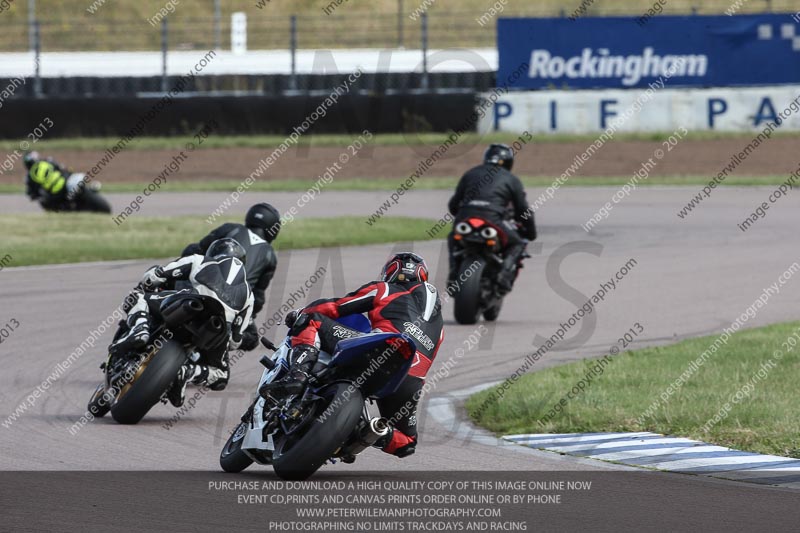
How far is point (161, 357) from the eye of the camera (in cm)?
961

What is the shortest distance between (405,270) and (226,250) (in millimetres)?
2669

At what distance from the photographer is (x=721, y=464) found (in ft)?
27.8

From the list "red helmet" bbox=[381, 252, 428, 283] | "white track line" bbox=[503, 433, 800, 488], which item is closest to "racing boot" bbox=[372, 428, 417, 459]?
"red helmet" bbox=[381, 252, 428, 283]

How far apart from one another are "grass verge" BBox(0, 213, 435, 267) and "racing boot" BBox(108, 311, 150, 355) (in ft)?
32.2

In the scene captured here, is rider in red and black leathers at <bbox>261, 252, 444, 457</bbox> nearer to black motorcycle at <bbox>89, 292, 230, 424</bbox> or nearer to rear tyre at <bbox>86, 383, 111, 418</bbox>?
black motorcycle at <bbox>89, 292, 230, 424</bbox>

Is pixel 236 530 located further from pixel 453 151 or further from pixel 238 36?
pixel 238 36

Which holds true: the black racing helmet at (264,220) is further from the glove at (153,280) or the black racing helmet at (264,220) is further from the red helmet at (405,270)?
the red helmet at (405,270)

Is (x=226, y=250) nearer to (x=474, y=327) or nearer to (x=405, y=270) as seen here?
(x=405, y=270)

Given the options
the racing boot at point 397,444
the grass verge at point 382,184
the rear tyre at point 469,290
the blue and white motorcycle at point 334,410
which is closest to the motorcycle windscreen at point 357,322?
the blue and white motorcycle at point 334,410

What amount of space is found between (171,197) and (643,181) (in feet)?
30.0

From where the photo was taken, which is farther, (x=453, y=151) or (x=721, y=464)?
(x=453, y=151)

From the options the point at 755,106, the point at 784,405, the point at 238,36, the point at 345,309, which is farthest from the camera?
the point at 238,36

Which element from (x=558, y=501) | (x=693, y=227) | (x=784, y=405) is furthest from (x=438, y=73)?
(x=558, y=501)

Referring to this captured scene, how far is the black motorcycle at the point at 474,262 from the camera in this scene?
14.6 meters
